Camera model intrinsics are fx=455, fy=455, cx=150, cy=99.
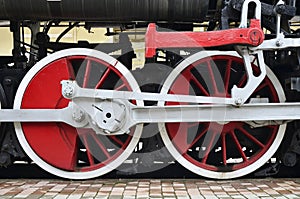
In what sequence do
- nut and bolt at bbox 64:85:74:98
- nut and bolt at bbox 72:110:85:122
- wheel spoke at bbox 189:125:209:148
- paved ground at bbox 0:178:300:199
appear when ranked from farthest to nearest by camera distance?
wheel spoke at bbox 189:125:209:148 < nut and bolt at bbox 72:110:85:122 < nut and bolt at bbox 64:85:74:98 < paved ground at bbox 0:178:300:199

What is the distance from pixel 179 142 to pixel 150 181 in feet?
1.10

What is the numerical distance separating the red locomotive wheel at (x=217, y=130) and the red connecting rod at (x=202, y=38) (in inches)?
12.2

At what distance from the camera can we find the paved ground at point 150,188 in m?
2.72

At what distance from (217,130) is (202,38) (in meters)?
0.74

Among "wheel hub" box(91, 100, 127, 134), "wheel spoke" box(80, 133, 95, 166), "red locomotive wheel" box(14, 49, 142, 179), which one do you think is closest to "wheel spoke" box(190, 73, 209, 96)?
"red locomotive wheel" box(14, 49, 142, 179)

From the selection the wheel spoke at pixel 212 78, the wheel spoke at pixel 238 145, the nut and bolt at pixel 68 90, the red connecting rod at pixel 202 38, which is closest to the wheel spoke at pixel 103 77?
the nut and bolt at pixel 68 90

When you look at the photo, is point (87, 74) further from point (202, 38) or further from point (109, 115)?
point (202, 38)

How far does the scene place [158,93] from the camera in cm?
316

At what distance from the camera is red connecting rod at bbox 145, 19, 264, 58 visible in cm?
276

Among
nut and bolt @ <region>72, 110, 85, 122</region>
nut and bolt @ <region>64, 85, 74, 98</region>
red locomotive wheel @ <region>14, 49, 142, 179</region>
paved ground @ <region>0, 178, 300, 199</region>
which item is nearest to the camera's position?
paved ground @ <region>0, 178, 300, 199</region>

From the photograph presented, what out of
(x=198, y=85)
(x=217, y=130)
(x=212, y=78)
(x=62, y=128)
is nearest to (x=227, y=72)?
A: (x=212, y=78)

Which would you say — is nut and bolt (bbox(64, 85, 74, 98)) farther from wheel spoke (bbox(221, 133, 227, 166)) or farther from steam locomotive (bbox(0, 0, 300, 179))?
wheel spoke (bbox(221, 133, 227, 166))

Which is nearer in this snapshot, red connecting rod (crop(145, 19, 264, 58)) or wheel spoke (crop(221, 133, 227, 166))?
red connecting rod (crop(145, 19, 264, 58))

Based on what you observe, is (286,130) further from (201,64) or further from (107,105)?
(107,105)
